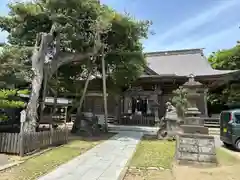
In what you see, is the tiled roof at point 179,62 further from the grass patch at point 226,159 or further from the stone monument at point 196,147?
the stone monument at point 196,147

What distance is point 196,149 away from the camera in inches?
249

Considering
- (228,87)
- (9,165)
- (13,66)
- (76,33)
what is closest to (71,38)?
(76,33)

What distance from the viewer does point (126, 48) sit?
43.4ft

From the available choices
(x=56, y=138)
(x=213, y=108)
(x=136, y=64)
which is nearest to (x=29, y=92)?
(x=56, y=138)

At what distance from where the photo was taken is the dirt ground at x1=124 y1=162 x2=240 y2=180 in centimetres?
499

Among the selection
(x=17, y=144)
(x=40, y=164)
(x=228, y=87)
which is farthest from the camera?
(x=228, y=87)

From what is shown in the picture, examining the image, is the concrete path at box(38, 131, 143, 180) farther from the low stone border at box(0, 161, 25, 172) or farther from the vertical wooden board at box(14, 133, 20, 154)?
the vertical wooden board at box(14, 133, 20, 154)

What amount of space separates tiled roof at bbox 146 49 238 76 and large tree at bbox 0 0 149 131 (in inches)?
285

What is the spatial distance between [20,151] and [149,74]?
526 inches

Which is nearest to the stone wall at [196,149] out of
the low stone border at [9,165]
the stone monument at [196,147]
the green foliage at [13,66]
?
the stone monument at [196,147]

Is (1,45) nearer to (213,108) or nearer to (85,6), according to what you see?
(85,6)

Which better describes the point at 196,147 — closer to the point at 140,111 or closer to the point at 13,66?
the point at 13,66

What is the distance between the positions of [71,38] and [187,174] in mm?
8221

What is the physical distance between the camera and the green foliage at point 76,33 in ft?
34.0
